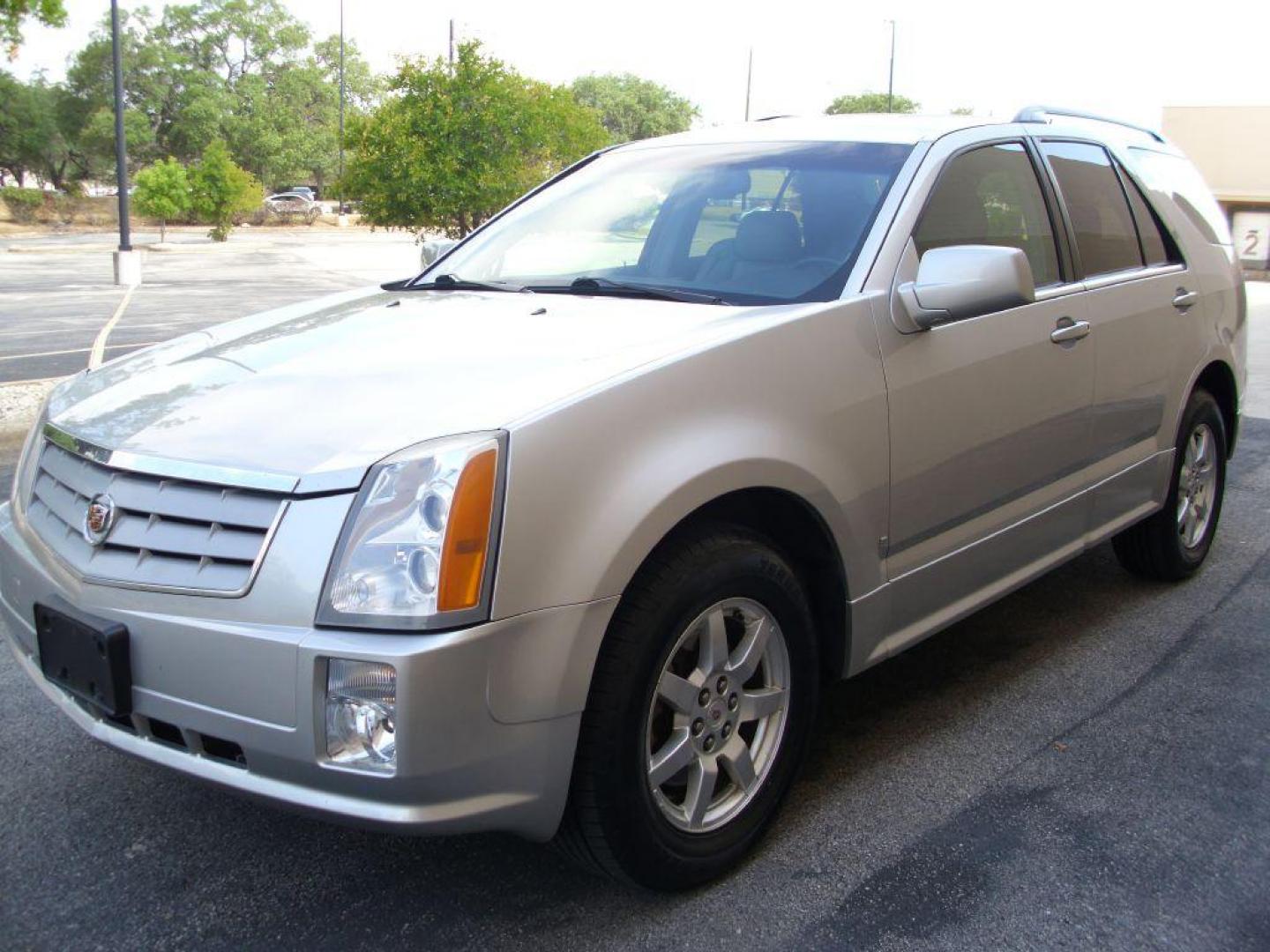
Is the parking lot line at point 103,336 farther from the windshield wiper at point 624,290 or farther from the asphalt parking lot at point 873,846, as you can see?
the asphalt parking lot at point 873,846

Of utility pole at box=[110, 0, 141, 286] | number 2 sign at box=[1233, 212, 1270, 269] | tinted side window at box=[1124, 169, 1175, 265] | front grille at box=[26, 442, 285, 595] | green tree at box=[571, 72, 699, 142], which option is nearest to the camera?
front grille at box=[26, 442, 285, 595]

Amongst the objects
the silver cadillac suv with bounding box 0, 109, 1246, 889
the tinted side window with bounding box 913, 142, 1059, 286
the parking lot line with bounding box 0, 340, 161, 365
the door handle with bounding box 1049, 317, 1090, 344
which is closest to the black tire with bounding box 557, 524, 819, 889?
the silver cadillac suv with bounding box 0, 109, 1246, 889

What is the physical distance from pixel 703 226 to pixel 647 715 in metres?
1.70

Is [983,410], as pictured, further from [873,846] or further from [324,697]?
[324,697]

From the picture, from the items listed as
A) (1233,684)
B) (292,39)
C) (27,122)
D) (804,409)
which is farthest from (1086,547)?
(292,39)

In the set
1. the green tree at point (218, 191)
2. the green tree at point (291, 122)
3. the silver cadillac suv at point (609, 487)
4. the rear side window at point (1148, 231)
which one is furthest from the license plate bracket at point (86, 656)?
the green tree at point (291, 122)

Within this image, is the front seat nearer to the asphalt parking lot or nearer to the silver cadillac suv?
the silver cadillac suv

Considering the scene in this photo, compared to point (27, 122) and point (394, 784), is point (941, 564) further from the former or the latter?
point (27, 122)

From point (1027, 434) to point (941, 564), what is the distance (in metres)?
0.54

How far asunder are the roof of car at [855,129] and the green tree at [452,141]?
32.6ft

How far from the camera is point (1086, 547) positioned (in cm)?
414

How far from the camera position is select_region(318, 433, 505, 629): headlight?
2215 millimetres

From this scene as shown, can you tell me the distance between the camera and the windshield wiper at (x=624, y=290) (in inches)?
128

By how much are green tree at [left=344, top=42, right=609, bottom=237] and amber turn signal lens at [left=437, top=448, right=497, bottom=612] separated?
12.1 meters
